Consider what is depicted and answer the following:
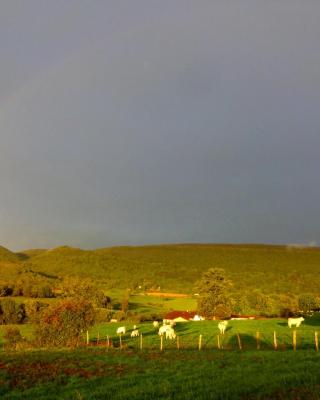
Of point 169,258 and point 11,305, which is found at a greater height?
point 169,258

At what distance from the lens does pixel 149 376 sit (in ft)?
70.8

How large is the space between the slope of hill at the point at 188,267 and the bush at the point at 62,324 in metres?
87.5

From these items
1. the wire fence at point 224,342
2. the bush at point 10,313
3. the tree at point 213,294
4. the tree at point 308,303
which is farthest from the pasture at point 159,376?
the tree at point 308,303

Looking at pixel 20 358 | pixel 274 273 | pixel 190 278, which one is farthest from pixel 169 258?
pixel 20 358

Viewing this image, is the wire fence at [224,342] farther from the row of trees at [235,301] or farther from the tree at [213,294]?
the row of trees at [235,301]

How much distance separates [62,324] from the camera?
4372 cm

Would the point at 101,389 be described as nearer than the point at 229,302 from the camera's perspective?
Yes

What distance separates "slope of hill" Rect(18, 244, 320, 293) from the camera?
13650cm

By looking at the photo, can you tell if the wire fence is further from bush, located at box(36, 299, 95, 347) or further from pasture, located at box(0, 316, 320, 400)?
pasture, located at box(0, 316, 320, 400)

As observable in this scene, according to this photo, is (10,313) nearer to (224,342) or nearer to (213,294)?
(213,294)

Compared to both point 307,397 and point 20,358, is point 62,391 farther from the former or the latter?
point 20,358

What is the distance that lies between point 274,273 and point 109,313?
256 feet

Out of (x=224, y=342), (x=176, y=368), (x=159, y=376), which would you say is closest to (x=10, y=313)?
(x=224, y=342)

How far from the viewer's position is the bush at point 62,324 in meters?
43.3
